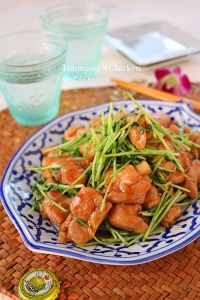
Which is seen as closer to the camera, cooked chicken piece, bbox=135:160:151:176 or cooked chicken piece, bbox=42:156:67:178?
cooked chicken piece, bbox=135:160:151:176

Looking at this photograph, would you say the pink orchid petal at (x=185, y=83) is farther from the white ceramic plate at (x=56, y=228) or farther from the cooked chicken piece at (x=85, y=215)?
the cooked chicken piece at (x=85, y=215)

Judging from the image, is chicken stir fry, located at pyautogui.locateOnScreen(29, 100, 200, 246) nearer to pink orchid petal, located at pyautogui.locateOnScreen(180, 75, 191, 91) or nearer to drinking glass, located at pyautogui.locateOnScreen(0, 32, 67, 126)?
drinking glass, located at pyautogui.locateOnScreen(0, 32, 67, 126)

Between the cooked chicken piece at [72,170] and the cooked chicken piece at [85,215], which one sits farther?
the cooked chicken piece at [72,170]

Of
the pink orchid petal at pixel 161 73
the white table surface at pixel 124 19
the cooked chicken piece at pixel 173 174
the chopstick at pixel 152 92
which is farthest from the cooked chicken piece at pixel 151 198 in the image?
the white table surface at pixel 124 19

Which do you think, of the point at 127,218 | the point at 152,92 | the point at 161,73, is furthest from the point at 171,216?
the point at 161,73

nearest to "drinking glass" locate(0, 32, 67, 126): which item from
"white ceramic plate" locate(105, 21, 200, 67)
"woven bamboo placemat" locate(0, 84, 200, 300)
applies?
"white ceramic plate" locate(105, 21, 200, 67)

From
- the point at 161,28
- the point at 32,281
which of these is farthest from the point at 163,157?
the point at 161,28

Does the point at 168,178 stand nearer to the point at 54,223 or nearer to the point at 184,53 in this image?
the point at 54,223

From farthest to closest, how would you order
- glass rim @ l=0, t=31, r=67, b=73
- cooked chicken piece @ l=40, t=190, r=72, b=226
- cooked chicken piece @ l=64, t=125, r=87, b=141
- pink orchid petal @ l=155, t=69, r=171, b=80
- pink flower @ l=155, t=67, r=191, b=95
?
pink orchid petal @ l=155, t=69, r=171, b=80, pink flower @ l=155, t=67, r=191, b=95, glass rim @ l=0, t=31, r=67, b=73, cooked chicken piece @ l=64, t=125, r=87, b=141, cooked chicken piece @ l=40, t=190, r=72, b=226
